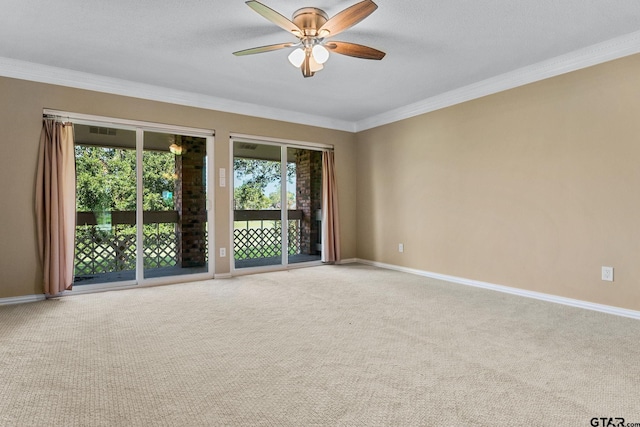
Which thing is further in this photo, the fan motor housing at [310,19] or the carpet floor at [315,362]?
the fan motor housing at [310,19]

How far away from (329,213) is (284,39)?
3114mm

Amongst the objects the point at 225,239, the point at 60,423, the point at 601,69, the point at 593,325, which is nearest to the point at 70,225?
the point at 225,239

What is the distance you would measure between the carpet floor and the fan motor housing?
7.69 feet

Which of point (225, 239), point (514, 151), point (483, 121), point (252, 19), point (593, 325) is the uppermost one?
point (252, 19)

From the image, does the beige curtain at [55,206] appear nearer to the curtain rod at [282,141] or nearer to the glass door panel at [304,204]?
the curtain rod at [282,141]

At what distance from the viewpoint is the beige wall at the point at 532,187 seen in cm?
316

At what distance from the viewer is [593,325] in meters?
2.90

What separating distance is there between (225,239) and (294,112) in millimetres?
2200

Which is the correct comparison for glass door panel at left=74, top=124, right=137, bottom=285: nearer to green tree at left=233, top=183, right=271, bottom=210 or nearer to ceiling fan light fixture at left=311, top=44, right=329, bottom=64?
green tree at left=233, top=183, right=271, bottom=210

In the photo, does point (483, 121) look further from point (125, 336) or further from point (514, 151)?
point (125, 336)

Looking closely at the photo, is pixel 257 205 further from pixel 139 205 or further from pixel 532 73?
pixel 532 73

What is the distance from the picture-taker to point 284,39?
3178mm

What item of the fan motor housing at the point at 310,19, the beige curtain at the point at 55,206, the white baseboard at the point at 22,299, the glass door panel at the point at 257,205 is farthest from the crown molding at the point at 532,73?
the white baseboard at the point at 22,299

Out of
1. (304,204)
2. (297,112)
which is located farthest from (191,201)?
(297,112)
